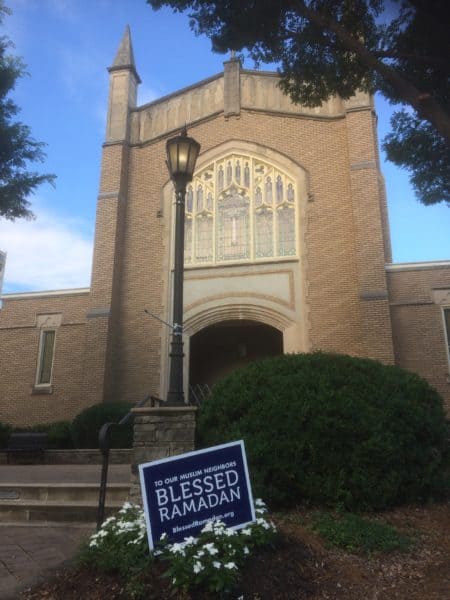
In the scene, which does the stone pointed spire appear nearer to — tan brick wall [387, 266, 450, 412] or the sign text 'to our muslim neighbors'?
tan brick wall [387, 266, 450, 412]

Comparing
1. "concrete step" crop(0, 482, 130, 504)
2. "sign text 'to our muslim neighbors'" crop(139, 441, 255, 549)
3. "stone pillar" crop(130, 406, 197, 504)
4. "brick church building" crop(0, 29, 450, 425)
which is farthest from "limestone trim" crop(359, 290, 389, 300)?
"sign text 'to our muslim neighbors'" crop(139, 441, 255, 549)

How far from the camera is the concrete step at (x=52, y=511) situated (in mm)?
5816

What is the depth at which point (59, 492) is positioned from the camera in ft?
20.5

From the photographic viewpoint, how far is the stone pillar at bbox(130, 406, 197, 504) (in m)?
6.05

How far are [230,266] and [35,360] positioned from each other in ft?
22.7

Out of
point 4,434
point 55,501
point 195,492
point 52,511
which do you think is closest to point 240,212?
point 4,434

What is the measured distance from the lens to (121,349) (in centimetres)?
1529

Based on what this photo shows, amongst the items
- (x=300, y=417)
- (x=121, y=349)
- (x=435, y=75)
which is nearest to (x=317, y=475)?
(x=300, y=417)

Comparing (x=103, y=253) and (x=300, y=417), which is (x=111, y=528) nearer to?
(x=300, y=417)

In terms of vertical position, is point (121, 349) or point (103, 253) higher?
point (103, 253)

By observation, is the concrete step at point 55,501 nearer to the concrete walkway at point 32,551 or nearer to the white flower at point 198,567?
the concrete walkway at point 32,551

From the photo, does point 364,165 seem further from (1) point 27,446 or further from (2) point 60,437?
(1) point 27,446

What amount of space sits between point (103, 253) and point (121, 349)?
3093 millimetres

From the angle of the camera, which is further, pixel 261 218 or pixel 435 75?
pixel 261 218
